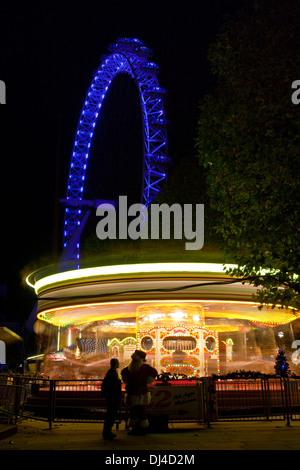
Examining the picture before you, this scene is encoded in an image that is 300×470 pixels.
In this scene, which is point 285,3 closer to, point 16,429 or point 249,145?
point 249,145

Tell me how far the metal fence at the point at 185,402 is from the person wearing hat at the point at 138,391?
114 centimetres

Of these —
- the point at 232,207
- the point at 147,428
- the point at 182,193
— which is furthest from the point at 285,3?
the point at 182,193

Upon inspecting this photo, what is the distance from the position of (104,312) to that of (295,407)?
6242mm

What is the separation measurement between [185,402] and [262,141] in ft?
18.2

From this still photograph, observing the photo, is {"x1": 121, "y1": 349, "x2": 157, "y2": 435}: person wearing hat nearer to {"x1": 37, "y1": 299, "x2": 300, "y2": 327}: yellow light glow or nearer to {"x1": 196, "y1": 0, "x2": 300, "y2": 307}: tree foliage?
{"x1": 196, "y1": 0, "x2": 300, "y2": 307}: tree foliage

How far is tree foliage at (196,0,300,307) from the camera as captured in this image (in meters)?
11.0

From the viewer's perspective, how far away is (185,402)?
38.1ft

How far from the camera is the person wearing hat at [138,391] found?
10.0m

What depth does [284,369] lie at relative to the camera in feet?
53.8

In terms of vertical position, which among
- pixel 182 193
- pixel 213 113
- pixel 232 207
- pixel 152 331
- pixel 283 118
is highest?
pixel 182 193
